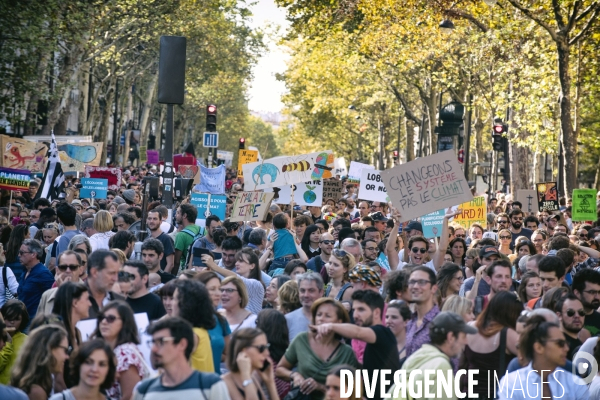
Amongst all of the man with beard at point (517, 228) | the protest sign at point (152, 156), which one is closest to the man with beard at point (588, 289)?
the man with beard at point (517, 228)

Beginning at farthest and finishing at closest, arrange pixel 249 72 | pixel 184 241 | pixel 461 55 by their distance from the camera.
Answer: pixel 249 72
pixel 461 55
pixel 184 241

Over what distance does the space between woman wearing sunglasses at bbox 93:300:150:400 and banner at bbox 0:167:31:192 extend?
36.9 ft

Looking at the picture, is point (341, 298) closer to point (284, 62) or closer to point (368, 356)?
point (368, 356)

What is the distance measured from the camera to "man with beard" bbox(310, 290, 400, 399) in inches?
265

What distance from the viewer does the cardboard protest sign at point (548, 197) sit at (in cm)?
2058

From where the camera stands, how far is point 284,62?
68.2m

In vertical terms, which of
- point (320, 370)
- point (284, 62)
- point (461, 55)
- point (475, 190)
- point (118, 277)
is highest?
point (284, 62)

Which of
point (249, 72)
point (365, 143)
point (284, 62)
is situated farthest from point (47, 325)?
point (365, 143)

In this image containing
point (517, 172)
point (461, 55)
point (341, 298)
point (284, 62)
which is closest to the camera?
point (341, 298)

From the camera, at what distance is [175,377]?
5570 millimetres

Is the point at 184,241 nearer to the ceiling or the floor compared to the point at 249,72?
nearer to the floor

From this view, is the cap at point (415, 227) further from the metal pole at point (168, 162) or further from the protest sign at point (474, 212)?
the metal pole at point (168, 162)

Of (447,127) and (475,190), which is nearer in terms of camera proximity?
(447,127)

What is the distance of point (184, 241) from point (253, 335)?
22.7 feet
